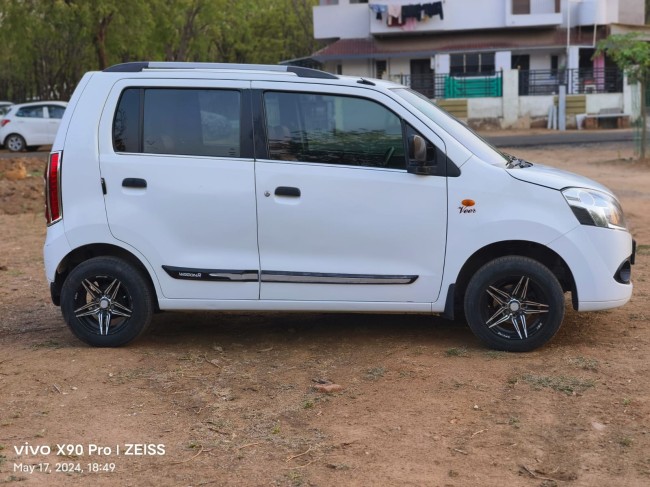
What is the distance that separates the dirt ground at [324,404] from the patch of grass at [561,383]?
0.01 meters

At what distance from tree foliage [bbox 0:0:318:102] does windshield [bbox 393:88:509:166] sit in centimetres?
2726

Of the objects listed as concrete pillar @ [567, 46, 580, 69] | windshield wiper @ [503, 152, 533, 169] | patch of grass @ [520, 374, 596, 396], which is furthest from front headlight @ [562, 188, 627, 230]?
concrete pillar @ [567, 46, 580, 69]

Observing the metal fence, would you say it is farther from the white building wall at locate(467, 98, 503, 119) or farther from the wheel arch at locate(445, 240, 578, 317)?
the wheel arch at locate(445, 240, 578, 317)

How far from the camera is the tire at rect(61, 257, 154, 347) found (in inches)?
262

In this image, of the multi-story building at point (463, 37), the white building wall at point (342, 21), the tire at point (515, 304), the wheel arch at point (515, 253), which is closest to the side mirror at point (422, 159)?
the wheel arch at point (515, 253)

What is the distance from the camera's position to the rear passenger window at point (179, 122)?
658cm

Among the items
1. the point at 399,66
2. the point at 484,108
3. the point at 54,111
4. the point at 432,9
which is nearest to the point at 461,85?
the point at 484,108

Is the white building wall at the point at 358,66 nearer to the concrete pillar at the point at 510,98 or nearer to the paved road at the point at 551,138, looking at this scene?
the concrete pillar at the point at 510,98

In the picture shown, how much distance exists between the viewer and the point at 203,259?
6.57m

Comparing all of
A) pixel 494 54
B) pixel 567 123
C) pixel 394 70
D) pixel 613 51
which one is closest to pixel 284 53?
pixel 394 70

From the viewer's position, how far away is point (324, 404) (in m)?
5.50

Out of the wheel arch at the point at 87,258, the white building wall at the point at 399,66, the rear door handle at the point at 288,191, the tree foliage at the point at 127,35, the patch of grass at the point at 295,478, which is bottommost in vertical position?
the patch of grass at the point at 295,478

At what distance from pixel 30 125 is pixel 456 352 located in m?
26.4

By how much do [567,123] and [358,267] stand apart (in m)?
34.6
